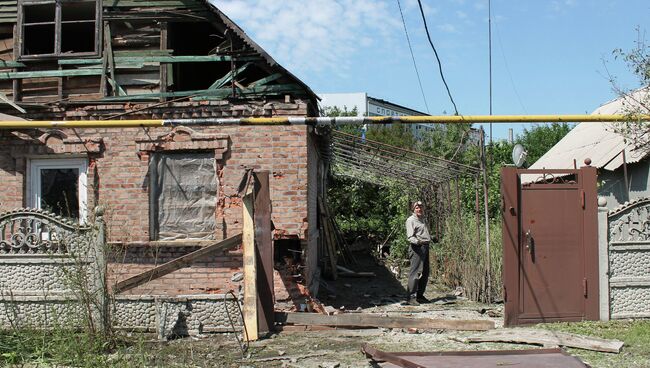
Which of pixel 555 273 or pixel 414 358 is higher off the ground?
pixel 555 273

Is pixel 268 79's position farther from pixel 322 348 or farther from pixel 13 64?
pixel 13 64

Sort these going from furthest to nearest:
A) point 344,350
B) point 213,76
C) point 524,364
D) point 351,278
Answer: point 351,278, point 213,76, point 344,350, point 524,364

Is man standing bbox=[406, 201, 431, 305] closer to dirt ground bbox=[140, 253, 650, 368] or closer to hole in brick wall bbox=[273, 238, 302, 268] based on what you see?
dirt ground bbox=[140, 253, 650, 368]

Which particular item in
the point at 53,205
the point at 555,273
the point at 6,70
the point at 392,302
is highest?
the point at 6,70

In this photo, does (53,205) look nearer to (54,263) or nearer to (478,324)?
(54,263)

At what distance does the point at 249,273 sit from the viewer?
7.16 metres

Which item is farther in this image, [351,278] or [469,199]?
[469,199]

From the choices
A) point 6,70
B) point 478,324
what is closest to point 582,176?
point 478,324

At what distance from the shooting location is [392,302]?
10.8 metres

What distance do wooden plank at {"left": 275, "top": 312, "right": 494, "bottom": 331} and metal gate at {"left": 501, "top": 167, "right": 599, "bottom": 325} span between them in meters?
0.54

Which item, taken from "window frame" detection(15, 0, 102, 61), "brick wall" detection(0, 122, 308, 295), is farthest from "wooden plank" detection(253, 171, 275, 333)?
"window frame" detection(15, 0, 102, 61)

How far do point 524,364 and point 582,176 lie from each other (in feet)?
10.2

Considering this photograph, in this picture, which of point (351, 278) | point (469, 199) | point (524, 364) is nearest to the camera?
point (524, 364)

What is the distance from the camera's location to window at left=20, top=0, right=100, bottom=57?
9430 mm
